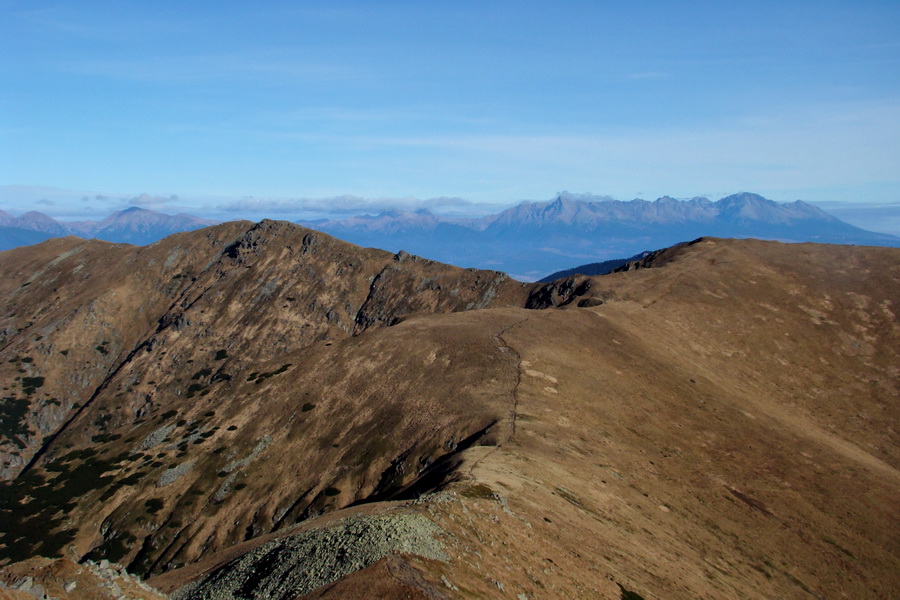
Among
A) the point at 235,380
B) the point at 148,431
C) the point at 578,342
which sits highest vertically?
the point at 578,342

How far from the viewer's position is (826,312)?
5664 inches

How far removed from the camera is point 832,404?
114 metres

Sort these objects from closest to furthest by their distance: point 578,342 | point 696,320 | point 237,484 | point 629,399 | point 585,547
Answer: point 585,547 < point 629,399 < point 237,484 < point 578,342 < point 696,320

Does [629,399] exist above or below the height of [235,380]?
above

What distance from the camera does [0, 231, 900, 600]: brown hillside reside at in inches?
1662

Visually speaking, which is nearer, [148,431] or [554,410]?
[554,410]

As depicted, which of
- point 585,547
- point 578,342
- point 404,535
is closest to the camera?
point 404,535

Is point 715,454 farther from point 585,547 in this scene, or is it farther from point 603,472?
point 585,547

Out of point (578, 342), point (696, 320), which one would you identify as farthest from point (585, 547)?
point (696, 320)

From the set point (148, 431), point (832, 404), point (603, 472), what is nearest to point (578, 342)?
point (603, 472)

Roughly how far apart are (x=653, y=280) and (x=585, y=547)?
129363mm

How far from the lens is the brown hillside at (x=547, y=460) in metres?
42.2

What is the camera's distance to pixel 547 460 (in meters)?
67.1

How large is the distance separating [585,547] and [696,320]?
108 meters
